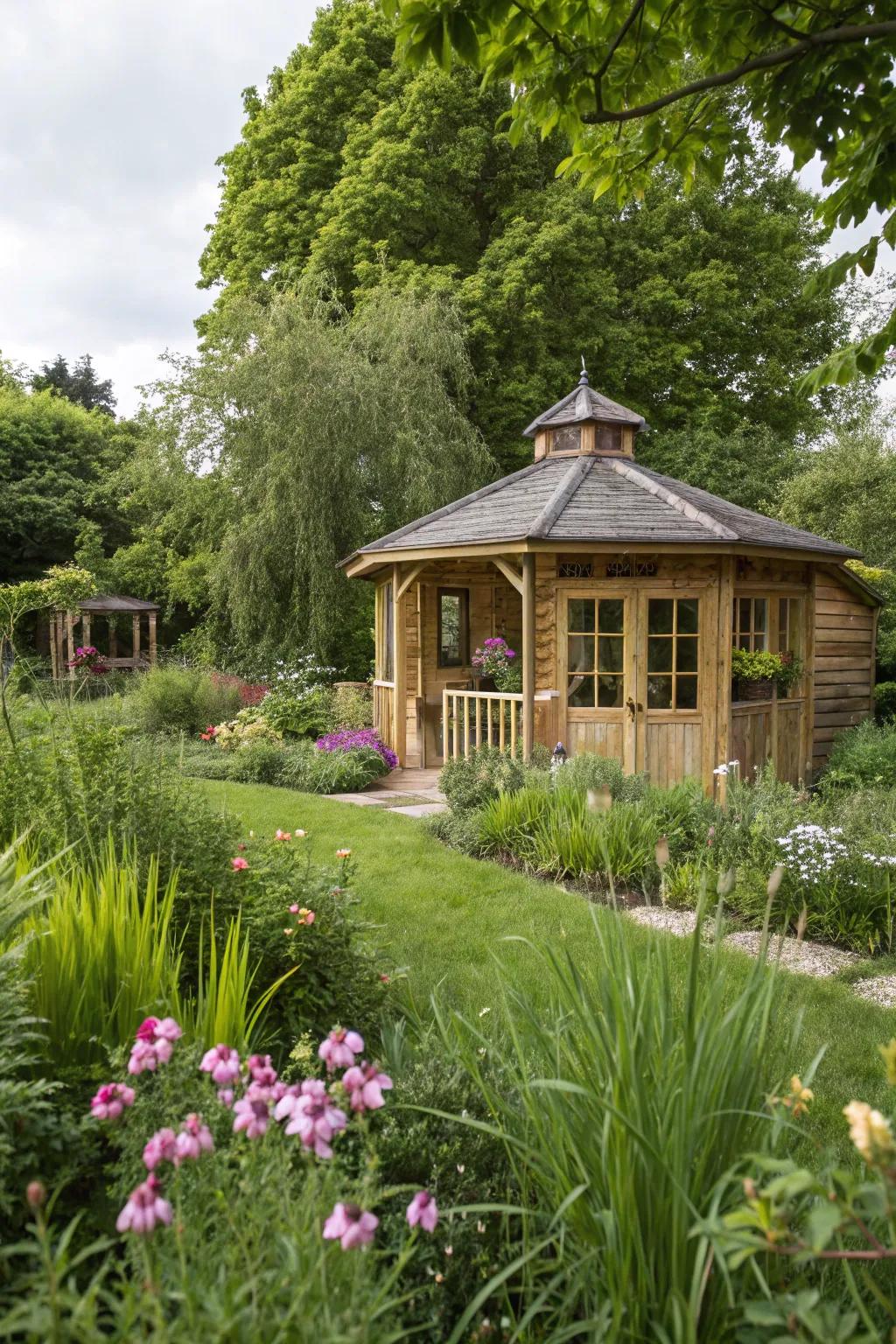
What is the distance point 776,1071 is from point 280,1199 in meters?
1.44

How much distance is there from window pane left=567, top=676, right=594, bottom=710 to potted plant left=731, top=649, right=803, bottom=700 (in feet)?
4.87

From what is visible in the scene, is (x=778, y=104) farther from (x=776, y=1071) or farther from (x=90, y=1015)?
(x=90, y=1015)

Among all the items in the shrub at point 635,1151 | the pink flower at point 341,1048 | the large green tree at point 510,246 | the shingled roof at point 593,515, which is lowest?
the shrub at point 635,1151

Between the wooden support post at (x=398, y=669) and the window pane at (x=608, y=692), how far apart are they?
2749 millimetres

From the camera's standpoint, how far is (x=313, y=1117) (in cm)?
136

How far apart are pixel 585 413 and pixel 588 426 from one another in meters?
0.17

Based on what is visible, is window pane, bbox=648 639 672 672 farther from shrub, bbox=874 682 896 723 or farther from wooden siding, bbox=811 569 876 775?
shrub, bbox=874 682 896 723

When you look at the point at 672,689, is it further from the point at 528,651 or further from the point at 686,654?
the point at 528,651

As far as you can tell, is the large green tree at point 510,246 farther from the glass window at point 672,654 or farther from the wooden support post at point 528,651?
the glass window at point 672,654

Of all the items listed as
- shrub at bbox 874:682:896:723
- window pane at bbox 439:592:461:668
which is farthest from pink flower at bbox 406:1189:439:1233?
shrub at bbox 874:682:896:723

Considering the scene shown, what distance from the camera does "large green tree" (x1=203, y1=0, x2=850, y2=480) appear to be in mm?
17812

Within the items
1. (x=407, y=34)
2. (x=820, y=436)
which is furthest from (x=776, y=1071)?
(x=820, y=436)

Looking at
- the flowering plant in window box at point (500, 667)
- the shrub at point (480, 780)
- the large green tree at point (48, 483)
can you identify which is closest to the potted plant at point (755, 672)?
the flowering plant in window box at point (500, 667)

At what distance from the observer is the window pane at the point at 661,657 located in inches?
379
